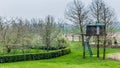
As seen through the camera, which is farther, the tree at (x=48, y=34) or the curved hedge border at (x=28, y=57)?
the tree at (x=48, y=34)

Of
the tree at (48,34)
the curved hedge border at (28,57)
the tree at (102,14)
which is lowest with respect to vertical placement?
the curved hedge border at (28,57)

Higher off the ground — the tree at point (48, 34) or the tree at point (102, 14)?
the tree at point (102, 14)

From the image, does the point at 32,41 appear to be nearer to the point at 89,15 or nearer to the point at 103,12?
the point at 89,15

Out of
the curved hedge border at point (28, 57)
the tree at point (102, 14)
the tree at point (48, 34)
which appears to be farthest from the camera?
the tree at point (48, 34)

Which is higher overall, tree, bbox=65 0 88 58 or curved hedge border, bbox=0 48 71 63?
tree, bbox=65 0 88 58

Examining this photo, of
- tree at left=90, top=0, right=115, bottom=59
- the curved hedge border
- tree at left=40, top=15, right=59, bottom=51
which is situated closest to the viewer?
the curved hedge border

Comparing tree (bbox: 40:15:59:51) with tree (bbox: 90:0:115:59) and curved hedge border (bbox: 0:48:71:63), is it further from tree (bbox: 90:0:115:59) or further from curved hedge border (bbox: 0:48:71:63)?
tree (bbox: 90:0:115:59)

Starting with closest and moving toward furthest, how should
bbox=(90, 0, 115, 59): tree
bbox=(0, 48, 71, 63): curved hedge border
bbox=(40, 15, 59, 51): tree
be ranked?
bbox=(0, 48, 71, 63): curved hedge border, bbox=(90, 0, 115, 59): tree, bbox=(40, 15, 59, 51): tree

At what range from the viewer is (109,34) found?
1331 inches

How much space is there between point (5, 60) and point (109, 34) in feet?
46.2

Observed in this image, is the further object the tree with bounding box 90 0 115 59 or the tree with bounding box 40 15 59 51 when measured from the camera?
the tree with bounding box 40 15 59 51

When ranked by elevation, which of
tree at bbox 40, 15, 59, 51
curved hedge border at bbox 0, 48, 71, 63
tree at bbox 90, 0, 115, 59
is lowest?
curved hedge border at bbox 0, 48, 71, 63

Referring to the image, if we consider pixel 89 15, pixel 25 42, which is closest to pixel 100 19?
pixel 89 15

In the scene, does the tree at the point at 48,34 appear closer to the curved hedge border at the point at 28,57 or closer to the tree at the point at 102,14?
the curved hedge border at the point at 28,57
